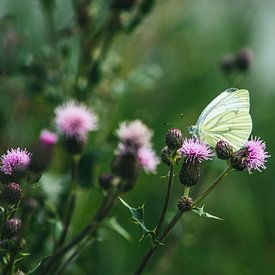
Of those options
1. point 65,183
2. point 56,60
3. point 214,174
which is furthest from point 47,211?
point 214,174

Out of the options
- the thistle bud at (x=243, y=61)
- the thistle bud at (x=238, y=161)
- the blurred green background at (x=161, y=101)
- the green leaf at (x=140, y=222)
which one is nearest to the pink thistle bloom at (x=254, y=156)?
the thistle bud at (x=238, y=161)

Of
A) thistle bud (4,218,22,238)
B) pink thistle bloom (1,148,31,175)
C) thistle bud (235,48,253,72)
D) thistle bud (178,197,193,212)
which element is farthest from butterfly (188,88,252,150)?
thistle bud (235,48,253,72)

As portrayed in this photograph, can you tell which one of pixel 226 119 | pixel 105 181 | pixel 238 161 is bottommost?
pixel 105 181

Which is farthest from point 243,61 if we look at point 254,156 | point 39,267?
point 39,267

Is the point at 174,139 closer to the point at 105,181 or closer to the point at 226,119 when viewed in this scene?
the point at 105,181

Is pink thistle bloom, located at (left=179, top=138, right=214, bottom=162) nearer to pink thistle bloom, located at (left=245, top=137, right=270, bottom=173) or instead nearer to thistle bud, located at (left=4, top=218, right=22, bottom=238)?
pink thistle bloom, located at (left=245, top=137, right=270, bottom=173)
